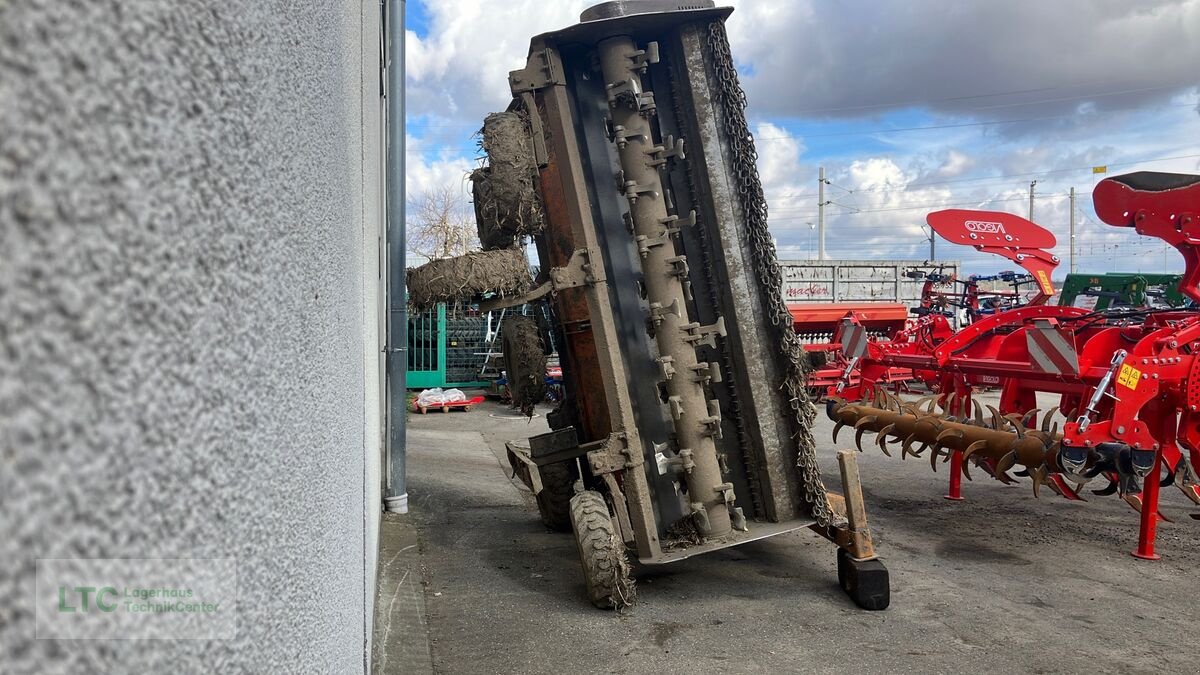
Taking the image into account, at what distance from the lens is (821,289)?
75.6ft

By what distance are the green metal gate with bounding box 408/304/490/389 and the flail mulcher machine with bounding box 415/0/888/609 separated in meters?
11.9

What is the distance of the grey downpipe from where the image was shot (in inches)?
251

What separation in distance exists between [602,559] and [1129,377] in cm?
342

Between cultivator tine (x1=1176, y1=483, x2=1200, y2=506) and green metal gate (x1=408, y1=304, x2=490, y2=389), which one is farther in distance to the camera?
green metal gate (x1=408, y1=304, x2=490, y2=389)

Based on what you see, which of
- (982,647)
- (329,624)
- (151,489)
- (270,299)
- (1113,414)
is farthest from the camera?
(1113,414)

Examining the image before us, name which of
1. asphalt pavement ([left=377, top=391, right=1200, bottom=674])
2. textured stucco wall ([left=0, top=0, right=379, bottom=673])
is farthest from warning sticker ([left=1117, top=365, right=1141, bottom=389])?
textured stucco wall ([left=0, top=0, right=379, bottom=673])

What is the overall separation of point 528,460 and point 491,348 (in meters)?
11.6

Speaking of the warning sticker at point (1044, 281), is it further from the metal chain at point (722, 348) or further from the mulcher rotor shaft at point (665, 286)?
the mulcher rotor shaft at point (665, 286)

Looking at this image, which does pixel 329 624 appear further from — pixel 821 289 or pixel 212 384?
pixel 821 289

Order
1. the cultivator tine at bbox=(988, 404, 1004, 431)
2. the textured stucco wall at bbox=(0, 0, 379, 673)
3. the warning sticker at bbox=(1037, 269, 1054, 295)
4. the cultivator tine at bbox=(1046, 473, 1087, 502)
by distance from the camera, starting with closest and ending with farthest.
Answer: the textured stucco wall at bbox=(0, 0, 379, 673) < the cultivator tine at bbox=(1046, 473, 1087, 502) < the cultivator tine at bbox=(988, 404, 1004, 431) < the warning sticker at bbox=(1037, 269, 1054, 295)

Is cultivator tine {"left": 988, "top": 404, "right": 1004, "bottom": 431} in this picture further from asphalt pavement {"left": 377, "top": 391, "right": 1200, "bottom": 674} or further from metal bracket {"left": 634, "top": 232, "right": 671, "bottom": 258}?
metal bracket {"left": 634, "top": 232, "right": 671, "bottom": 258}

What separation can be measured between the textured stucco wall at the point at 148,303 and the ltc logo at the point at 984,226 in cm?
804

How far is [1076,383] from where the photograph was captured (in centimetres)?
579

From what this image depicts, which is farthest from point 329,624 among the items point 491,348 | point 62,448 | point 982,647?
point 491,348
